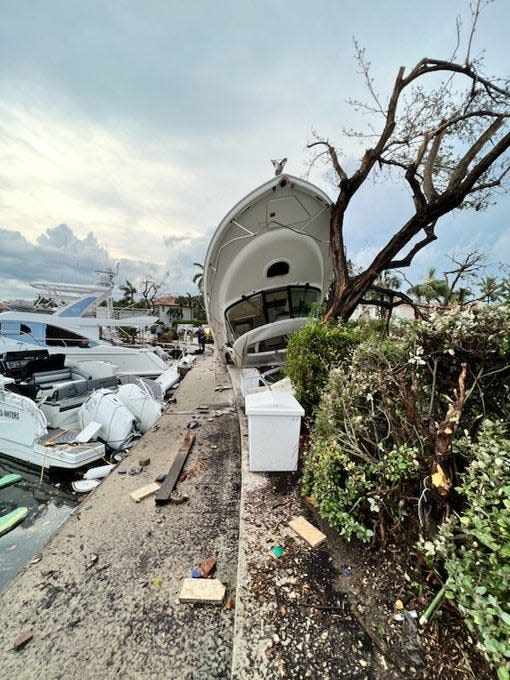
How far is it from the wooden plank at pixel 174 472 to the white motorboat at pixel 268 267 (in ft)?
12.0

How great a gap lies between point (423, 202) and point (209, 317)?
20.1ft

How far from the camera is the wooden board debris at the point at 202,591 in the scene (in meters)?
2.07

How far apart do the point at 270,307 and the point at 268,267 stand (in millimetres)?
1188

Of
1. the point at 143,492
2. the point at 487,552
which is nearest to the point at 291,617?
the point at 487,552

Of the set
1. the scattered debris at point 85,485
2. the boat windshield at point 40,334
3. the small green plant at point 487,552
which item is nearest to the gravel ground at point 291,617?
the small green plant at point 487,552

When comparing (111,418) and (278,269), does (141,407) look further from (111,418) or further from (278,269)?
(278,269)

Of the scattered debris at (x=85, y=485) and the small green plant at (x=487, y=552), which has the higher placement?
the small green plant at (x=487, y=552)

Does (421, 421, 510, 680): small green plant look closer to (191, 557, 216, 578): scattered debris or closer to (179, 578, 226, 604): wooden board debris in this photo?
(179, 578, 226, 604): wooden board debris

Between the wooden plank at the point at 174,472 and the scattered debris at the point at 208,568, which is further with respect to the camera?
the wooden plank at the point at 174,472

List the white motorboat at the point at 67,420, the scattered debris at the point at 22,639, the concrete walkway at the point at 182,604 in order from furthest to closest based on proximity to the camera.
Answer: the white motorboat at the point at 67,420, the scattered debris at the point at 22,639, the concrete walkway at the point at 182,604

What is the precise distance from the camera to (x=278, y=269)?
7.57 meters

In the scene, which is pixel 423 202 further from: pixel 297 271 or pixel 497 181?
pixel 297 271

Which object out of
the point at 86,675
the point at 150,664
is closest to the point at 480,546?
the point at 150,664

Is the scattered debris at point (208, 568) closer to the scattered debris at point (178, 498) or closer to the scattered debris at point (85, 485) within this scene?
the scattered debris at point (178, 498)
